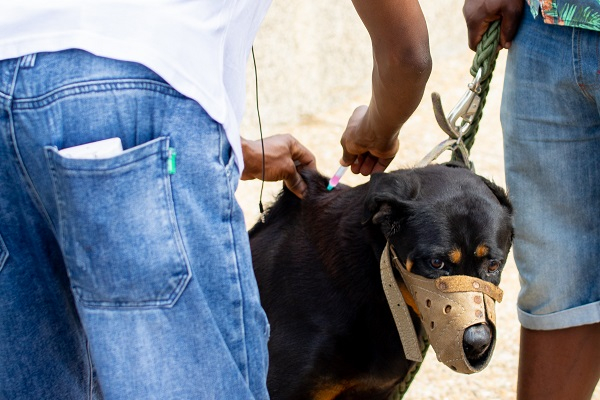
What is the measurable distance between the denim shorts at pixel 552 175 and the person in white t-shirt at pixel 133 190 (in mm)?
1270

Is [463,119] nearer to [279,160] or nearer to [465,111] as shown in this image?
[465,111]

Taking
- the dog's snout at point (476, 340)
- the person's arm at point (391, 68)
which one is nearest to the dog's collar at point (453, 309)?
the dog's snout at point (476, 340)

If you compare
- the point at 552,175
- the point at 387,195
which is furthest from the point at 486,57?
the point at 387,195

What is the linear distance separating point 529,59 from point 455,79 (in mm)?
5039

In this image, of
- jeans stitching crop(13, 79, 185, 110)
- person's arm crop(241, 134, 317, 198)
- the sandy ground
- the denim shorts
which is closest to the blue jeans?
jeans stitching crop(13, 79, 185, 110)

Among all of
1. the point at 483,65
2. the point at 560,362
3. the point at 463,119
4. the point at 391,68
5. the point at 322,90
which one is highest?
the point at 391,68

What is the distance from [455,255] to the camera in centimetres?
280

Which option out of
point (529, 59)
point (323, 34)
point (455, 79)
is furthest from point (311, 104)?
point (529, 59)

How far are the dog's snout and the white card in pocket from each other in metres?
1.53

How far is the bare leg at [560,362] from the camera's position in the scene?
292 cm

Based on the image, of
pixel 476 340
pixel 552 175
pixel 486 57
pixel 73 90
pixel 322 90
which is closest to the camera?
pixel 73 90

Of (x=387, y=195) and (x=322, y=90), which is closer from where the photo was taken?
(x=387, y=195)

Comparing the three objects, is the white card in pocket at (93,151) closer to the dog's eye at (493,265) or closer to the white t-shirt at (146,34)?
the white t-shirt at (146,34)

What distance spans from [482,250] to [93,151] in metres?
1.69
